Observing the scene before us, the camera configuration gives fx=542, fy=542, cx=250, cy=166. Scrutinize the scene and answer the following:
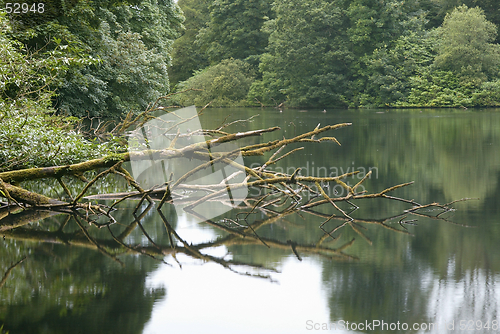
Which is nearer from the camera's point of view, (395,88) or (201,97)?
(395,88)

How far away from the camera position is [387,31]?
35719 mm

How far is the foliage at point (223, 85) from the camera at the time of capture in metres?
43.0

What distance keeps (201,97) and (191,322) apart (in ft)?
137

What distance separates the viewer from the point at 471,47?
1280 inches

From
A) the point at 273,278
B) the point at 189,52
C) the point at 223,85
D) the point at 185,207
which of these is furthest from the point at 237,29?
the point at 273,278

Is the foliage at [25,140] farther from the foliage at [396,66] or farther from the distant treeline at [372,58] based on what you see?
the foliage at [396,66]

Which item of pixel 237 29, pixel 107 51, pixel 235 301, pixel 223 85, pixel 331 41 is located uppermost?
pixel 237 29

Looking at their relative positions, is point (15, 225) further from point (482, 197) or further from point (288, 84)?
point (288, 84)

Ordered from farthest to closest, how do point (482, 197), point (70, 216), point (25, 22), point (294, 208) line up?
point (25, 22) < point (482, 197) < point (294, 208) < point (70, 216)

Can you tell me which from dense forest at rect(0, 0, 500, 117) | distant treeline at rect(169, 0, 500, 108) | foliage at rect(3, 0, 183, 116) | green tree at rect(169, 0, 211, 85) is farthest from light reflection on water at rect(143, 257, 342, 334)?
green tree at rect(169, 0, 211, 85)

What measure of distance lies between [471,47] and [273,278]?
1279 inches

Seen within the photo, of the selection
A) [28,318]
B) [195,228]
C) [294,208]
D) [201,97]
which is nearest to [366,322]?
[28,318]

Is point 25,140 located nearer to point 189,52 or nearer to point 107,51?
point 107,51

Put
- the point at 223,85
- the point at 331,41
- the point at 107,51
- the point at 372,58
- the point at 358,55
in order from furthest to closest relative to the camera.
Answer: the point at 223,85, the point at 331,41, the point at 358,55, the point at 372,58, the point at 107,51
